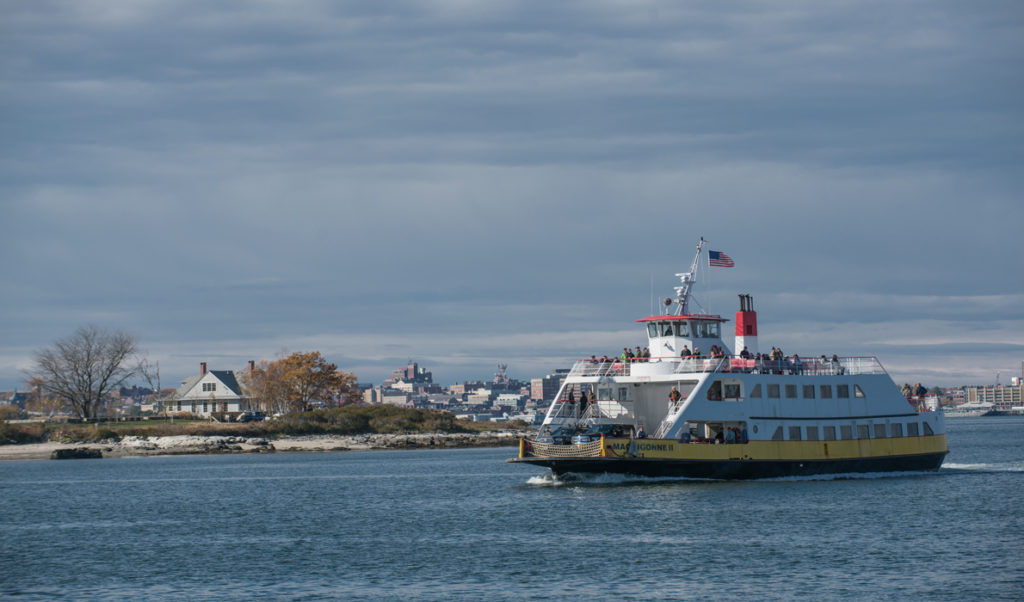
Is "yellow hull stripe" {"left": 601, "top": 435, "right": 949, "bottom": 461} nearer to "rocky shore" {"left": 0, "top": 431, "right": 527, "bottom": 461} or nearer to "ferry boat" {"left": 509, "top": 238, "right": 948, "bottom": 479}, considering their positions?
"ferry boat" {"left": 509, "top": 238, "right": 948, "bottom": 479}

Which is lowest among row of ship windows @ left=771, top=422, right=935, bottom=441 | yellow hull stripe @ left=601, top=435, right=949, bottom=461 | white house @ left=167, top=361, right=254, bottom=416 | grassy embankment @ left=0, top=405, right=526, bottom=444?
yellow hull stripe @ left=601, top=435, right=949, bottom=461

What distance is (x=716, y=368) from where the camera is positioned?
53.0 metres

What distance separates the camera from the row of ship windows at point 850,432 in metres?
54.4

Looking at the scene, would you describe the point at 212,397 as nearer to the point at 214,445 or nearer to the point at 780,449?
the point at 214,445

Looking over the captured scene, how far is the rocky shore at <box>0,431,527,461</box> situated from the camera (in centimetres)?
10344

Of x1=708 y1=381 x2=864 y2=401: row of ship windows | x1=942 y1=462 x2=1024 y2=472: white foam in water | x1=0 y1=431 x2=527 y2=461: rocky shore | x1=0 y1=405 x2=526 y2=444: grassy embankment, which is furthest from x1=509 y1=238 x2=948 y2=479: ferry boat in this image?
x1=0 y1=405 x2=526 y2=444: grassy embankment

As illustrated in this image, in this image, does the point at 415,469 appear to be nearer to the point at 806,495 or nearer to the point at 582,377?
the point at 582,377

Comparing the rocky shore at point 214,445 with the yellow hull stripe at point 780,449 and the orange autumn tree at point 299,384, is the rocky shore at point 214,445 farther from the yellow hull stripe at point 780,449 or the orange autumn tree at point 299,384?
the yellow hull stripe at point 780,449

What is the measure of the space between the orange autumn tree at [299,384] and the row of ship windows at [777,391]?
86.1m

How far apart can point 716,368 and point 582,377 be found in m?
6.37

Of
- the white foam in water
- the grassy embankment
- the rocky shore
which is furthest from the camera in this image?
the grassy embankment

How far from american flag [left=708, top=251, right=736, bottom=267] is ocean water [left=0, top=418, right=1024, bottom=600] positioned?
11.8m

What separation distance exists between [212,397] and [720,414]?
105m

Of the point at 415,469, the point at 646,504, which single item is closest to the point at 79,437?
the point at 415,469
